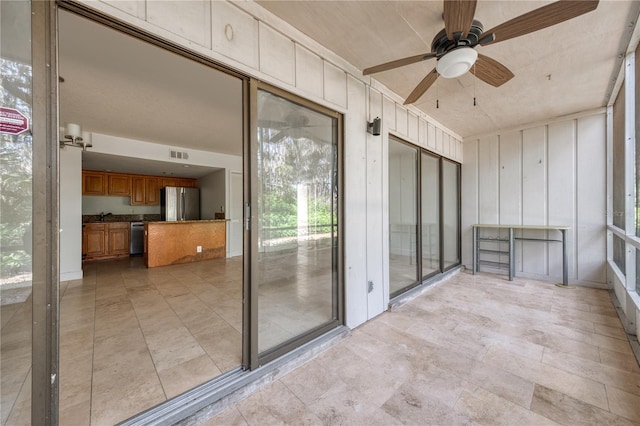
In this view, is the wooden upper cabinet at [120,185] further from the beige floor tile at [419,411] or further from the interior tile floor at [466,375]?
the beige floor tile at [419,411]

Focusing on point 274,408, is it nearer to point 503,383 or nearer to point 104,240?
point 503,383

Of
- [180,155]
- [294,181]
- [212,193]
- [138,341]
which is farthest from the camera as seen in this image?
[212,193]

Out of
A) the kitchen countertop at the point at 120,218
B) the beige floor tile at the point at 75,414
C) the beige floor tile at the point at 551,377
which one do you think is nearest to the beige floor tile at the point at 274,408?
the beige floor tile at the point at 75,414

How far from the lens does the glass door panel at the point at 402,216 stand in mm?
3203

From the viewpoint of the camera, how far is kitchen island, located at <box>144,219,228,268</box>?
4.97 meters

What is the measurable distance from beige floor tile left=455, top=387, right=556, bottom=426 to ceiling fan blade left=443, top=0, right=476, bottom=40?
2.28m

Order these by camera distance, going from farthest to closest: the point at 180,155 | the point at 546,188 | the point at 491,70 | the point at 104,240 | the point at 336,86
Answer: the point at 104,240 < the point at 180,155 < the point at 546,188 < the point at 336,86 < the point at 491,70

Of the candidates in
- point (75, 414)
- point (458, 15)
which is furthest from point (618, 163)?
point (75, 414)

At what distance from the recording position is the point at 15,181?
1062 millimetres

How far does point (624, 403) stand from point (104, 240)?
8.28m

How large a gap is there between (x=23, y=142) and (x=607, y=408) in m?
3.38

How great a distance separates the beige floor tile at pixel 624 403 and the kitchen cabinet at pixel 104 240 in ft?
26.4

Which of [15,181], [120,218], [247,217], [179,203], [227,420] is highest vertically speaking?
[179,203]

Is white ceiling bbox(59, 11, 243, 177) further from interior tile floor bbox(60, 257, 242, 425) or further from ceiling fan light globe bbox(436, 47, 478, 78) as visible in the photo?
interior tile floor bbox(60, 257, 242, 425)
